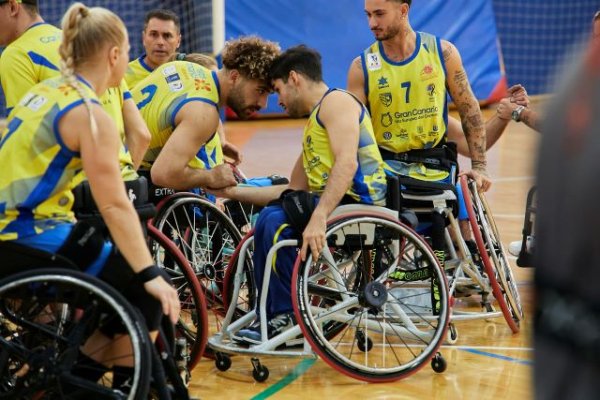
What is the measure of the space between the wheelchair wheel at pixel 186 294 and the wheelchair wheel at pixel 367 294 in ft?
1.11

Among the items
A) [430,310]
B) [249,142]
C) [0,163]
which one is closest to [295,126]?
[249,142]

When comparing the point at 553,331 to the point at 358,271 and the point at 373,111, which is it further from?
the point at 373,111

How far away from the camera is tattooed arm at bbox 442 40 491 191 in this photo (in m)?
4.59

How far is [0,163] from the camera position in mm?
2850

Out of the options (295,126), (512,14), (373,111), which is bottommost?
(295,126)

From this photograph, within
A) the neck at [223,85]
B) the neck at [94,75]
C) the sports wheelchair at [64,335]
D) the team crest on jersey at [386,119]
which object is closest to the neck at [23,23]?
the neck at [223,85]

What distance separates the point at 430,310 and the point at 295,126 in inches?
305

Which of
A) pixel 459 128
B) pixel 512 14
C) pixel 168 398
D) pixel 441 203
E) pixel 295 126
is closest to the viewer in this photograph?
pixel 168 398

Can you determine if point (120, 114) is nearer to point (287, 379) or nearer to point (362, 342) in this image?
point (287, 379)

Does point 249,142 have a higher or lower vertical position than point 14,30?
lower

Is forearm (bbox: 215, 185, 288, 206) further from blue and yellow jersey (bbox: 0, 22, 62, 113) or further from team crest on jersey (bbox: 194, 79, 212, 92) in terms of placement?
blue and yellow jersey (bbox: 0, 22, 62, 113)

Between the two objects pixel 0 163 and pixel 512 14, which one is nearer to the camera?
pixel 0 163

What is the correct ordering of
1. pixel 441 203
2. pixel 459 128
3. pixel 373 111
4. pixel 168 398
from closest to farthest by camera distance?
pixel 168 398 → pixel 441 203 → pixel 373 111 → pixel 459 128

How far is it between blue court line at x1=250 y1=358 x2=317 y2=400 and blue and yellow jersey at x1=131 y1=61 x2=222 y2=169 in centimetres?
97
